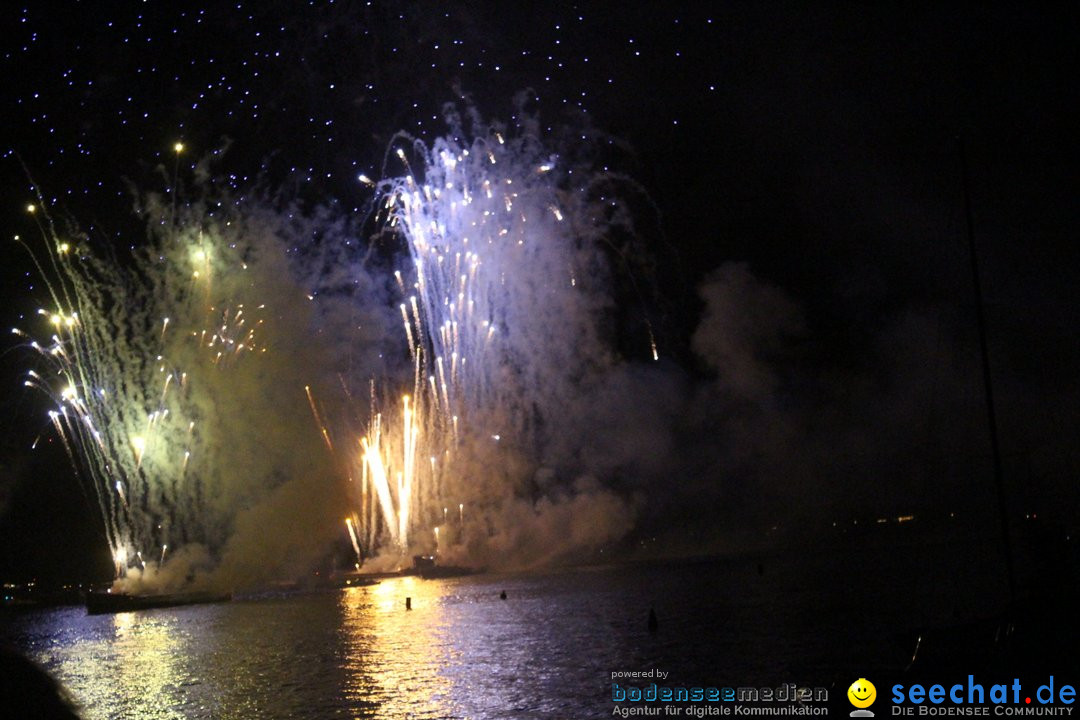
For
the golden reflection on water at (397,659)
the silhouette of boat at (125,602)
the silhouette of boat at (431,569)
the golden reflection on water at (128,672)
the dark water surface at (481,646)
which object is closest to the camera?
the golden reflection on water at (397,659)

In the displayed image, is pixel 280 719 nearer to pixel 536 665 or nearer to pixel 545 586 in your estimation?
pixel 536 665

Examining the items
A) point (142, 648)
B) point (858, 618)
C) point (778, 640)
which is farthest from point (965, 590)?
point (142, 648)

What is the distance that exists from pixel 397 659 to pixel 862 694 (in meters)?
19.7

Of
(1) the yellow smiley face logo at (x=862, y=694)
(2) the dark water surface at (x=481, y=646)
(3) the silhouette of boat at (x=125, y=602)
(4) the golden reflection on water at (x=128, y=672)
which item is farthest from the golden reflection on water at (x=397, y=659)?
(3) the silhouette of boat at (x=125, y=602)

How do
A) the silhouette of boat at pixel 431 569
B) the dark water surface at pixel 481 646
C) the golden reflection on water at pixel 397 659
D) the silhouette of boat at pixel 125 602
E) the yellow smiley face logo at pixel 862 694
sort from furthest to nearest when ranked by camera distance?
the silhouette of boat at pixel 431 569 < the silhouette of boat at pixel 125 602 < the dark water surface at pixel 481 646 < the golden reflection on water at pixel 397 659 < the yellow smiley face logo at pixel 862 694

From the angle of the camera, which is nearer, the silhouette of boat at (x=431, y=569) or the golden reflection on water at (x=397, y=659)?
the golden reflection on water at (x=397, y=659)

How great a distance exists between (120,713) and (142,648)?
1930cm

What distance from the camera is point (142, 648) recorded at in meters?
40.9

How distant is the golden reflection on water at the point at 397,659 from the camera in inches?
891

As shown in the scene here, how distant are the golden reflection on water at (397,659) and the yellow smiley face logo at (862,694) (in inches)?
373

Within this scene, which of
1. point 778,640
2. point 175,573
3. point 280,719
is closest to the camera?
point 280,719

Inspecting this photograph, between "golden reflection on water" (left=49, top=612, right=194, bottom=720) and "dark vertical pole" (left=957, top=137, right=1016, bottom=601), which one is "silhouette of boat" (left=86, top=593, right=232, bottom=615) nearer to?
"golden reflection on water" (left=49, top=612, right=194, bottom=720)

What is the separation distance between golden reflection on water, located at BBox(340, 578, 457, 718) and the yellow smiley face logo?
948cm

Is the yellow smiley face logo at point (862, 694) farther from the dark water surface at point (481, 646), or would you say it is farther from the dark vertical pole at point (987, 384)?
the dark vertical pole at point (987, 384)
